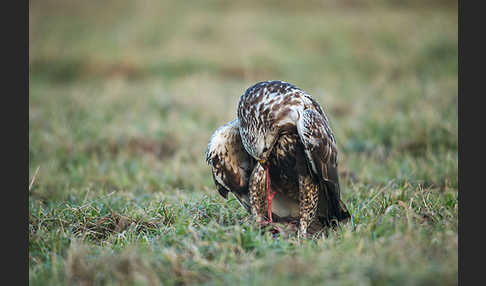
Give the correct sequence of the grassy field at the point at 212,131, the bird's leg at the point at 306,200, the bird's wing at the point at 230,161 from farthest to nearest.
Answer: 1. the bird's wing at the point at 230,161
2. the bird's leg at the point at 306,200
3. the grassy field at the point at 212,131

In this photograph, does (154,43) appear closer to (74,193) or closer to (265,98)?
(74,193)

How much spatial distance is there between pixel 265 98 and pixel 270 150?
1.39ft

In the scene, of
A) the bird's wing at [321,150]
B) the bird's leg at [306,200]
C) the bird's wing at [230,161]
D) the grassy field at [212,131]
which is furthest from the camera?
the bird's wing at [230,161]

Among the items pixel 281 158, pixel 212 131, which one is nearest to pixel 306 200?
pixel 281 158

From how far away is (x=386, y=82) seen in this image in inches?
373

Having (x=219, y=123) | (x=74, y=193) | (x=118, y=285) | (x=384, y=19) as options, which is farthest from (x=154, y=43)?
(x=118, y=285)

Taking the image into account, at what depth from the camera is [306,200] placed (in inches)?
122

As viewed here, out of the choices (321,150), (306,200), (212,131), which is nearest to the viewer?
(321,150)

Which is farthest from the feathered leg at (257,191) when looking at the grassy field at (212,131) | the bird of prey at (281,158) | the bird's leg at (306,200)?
the bird's leg at (306,200)

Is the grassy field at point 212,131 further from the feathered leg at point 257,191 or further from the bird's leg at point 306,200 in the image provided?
the bird's leg at point 306,200

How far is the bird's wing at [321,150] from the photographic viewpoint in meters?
2.83

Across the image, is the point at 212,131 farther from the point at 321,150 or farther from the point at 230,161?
the point at 321,150

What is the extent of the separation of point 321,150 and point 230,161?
2.78 ft

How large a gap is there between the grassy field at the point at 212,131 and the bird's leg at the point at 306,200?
273 millimetres
